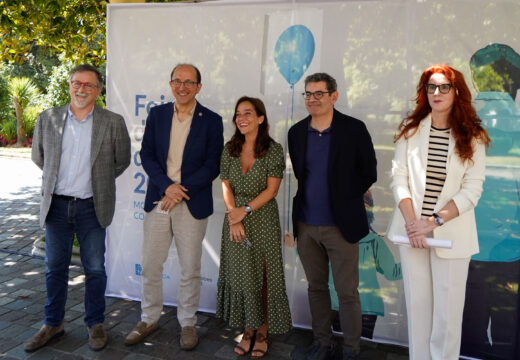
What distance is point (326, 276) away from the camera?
10.6ft

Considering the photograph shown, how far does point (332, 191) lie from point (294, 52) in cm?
136

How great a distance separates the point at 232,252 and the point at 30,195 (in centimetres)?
813

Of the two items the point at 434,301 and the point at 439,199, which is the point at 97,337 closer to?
the point at 434,301

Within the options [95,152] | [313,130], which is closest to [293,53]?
[313,130]

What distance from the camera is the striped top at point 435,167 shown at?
8.21 ft

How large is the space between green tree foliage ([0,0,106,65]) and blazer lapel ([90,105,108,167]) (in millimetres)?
1805

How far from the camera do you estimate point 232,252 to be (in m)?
3.28

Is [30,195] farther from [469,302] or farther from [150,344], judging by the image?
[469,302]

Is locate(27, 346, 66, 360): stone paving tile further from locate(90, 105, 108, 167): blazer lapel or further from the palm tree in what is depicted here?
the palm tree

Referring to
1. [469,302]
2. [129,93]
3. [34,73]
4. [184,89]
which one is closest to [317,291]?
[469,302]

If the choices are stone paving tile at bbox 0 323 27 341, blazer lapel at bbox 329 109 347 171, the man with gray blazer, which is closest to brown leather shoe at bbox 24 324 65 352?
the man with gray blazer

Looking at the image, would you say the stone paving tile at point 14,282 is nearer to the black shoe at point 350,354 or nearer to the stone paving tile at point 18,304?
the stone paving tile at point 18,304

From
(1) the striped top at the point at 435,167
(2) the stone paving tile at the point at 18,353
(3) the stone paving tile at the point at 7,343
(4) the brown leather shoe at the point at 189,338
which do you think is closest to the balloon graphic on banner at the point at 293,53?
(4) the brown leather shoe at the point at 189,338

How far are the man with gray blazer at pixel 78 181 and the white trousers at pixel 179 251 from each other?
0.35 meters
